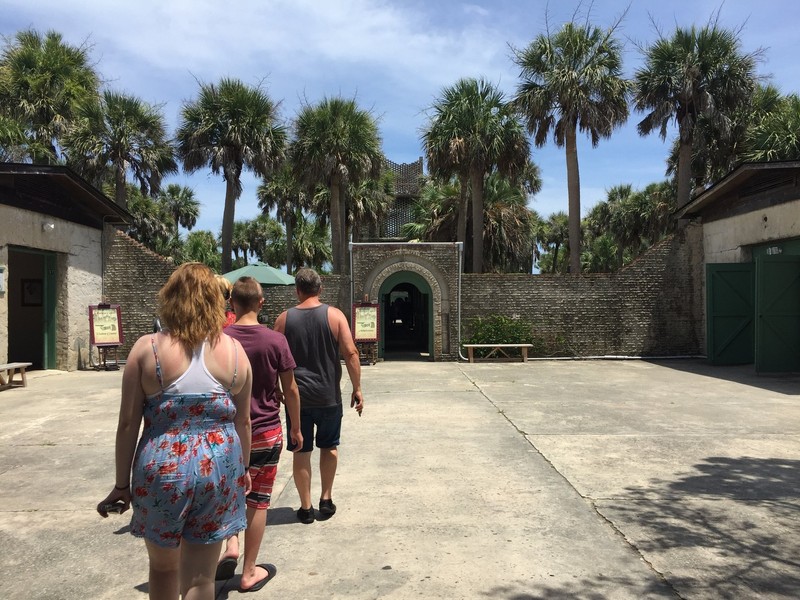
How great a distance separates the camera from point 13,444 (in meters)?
7.14

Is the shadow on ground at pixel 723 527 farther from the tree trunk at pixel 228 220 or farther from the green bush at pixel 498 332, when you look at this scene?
the tree trunk at pixel 228 220

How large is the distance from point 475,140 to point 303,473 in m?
19.0

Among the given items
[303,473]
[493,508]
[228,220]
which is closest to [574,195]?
[228,220]

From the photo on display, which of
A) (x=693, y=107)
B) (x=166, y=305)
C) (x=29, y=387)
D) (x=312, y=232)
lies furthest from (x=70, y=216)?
(x=312, y=232)

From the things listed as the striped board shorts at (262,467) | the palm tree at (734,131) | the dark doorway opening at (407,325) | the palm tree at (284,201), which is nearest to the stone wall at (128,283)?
the dark doorway opening at (407,325)

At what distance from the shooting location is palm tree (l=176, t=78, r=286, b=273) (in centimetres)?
2166

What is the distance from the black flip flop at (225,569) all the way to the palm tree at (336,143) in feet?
57.3

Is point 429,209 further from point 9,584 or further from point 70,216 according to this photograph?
point 9,584

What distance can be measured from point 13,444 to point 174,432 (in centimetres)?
614

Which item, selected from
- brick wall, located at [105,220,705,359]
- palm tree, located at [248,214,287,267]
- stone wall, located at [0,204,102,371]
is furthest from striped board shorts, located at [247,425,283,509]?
palm tree, located at [248,214,287,267]

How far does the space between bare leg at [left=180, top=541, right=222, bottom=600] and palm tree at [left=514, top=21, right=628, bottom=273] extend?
19.7m

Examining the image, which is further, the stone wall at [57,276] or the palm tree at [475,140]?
the palm tree at [475,140]

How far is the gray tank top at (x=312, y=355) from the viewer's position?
4281 mm

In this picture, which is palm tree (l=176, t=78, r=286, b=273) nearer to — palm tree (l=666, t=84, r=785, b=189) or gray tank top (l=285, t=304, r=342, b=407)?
palm tree (l=666, t=84, r=785, b=189)
